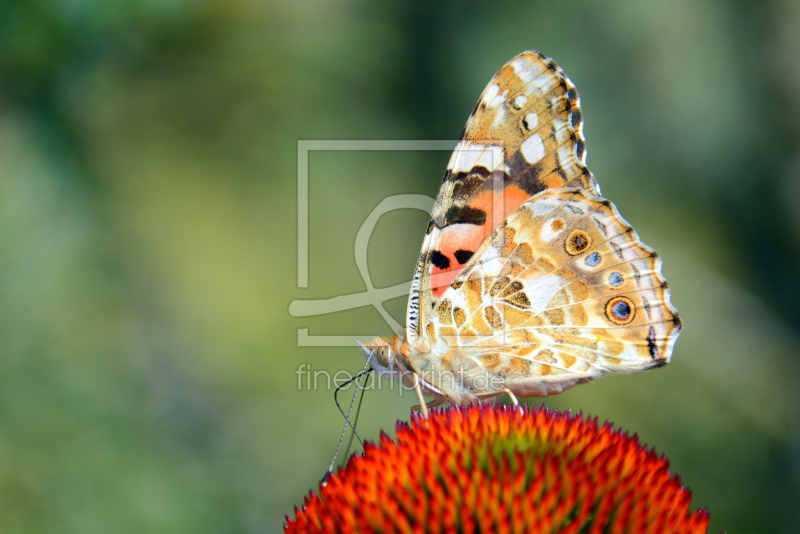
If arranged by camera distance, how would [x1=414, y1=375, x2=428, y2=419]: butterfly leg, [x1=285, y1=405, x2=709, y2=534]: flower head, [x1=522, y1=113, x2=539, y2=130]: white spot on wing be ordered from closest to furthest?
[x1=285, y1=405, x2=709, y2=534]: flower head → [x1=414, y1=375, x2=428, y2=419]: butterfly leg → [x1=522, y1=113, x2=539, y2=130]: white spot on wing

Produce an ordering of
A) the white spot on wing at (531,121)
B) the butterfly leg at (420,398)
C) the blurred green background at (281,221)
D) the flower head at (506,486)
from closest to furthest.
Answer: the flower head at (506,486) < the butterfly leg at (420,398) < the white spot on wing at (531,121) < the blurred green background at (281,221)

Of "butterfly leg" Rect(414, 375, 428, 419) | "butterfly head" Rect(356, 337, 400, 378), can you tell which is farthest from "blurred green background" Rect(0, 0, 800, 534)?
"butterfly leg" Rect(414, 375, 428, 419)

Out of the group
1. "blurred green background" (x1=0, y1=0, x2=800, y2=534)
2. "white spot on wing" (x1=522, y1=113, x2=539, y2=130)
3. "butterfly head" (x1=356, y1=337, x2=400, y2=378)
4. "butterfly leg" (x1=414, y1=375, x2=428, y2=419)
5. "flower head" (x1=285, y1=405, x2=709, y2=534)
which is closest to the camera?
"flower head" (x1=285, y1=405, x2=709, y2=534)

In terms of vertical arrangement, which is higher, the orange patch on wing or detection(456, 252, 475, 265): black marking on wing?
the orange patch on wing

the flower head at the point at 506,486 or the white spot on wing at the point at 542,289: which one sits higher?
the white spot on wing at the point at 542,289

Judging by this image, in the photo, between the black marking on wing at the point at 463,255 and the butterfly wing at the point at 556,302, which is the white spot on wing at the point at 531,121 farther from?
the black marking on wing at the point at 463,255

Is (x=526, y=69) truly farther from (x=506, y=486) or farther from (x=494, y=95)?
(x=506, y=486)

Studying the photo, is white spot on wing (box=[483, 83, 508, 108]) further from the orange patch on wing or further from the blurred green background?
the blurred green background

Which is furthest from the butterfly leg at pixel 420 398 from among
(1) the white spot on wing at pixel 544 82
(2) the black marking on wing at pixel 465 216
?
(1) the white spot on wing at pixel 544 82
